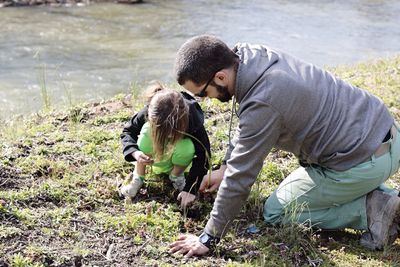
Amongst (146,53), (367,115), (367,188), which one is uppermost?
(367,115)

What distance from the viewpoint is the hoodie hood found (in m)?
3.18

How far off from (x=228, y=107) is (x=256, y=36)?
22.3 ft

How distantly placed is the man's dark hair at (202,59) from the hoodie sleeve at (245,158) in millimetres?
275

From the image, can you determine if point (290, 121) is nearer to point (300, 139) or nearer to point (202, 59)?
point (300, 139)

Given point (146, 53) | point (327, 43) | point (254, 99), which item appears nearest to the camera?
point (254, 99)

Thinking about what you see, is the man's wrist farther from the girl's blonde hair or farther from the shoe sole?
the shoe sole

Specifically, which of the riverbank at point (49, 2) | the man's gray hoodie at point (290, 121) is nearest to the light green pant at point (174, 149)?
the man's gray hoodie at point (290, 121)

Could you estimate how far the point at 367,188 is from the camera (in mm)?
3613

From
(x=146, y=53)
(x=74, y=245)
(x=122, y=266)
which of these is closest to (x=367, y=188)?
(x=122, y=266)

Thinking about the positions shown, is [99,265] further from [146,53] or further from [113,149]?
[146,53]

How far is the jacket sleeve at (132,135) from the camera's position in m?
3.93

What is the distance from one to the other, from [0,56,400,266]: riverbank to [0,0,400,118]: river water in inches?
99.1

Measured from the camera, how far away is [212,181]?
3.92 meters

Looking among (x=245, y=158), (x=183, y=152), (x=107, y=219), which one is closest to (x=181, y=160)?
(x=183, y=152)
